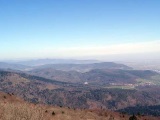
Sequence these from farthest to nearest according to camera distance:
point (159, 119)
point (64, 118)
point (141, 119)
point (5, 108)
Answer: point (159, 119)
point (141, 119)
point (64, 118)
point (5, 108)

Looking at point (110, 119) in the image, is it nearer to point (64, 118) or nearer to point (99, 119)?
point (99, 119)

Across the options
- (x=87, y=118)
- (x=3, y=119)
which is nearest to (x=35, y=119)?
(x=3, y=119)

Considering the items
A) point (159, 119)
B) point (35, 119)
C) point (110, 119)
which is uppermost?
point (35, 119)

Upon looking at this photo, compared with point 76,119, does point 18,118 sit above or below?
above

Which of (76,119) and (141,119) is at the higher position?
(76,119)

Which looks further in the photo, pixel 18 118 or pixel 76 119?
pixel 76 119

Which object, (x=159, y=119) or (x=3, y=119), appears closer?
(x=3, y=119)

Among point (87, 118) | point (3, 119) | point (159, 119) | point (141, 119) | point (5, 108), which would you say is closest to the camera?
point (3, 119)

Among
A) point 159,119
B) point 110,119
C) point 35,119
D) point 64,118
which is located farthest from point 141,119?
point 35,119

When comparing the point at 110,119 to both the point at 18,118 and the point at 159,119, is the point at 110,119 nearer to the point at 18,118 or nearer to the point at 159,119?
the point at 18,118
